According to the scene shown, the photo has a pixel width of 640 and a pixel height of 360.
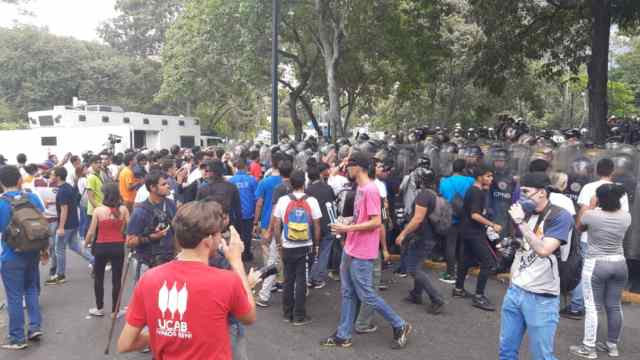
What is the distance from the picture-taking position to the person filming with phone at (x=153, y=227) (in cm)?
525

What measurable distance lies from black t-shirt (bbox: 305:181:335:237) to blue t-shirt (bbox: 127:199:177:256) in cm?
179

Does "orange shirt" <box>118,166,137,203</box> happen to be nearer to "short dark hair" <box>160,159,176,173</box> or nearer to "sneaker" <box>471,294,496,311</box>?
"short dark hair" <box>160,159,176,173</box>

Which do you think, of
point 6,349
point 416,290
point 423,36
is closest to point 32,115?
point 423,36

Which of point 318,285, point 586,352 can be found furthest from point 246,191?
point 586,352

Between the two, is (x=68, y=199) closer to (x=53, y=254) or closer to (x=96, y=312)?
(x=53, y=254)

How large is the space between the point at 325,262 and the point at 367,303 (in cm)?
223

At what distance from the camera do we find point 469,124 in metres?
33.5

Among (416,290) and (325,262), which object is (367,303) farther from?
(325,262)

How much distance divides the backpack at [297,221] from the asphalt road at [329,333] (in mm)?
1081

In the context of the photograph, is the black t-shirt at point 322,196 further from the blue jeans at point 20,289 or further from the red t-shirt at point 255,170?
the red t-shirt at point 255,170

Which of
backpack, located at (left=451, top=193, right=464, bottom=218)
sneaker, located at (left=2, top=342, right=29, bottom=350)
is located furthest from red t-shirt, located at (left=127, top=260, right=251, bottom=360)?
backpack, located at (left=451, top=193, right=464, bottom=218)

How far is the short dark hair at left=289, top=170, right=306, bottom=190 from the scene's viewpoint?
19.6 ft

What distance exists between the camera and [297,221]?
5.89 m

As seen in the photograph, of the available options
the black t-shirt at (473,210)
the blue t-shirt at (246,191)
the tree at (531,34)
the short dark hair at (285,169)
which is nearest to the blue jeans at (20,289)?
the short dark hair at (285,169)
